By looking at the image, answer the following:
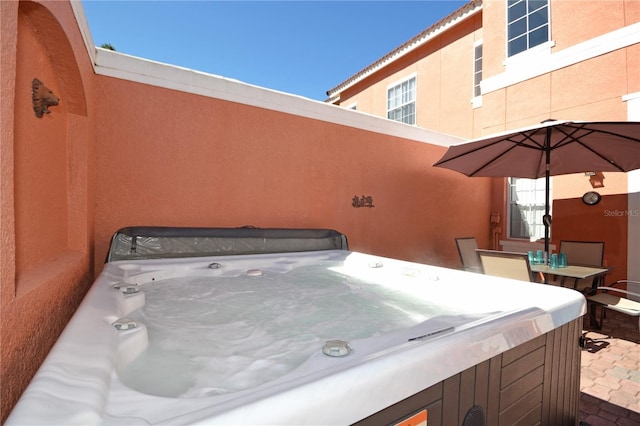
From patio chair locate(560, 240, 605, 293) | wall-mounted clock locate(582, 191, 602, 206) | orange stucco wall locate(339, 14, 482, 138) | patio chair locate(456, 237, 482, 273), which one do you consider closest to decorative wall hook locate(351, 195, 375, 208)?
patio chair locate(456, 237, 482, 273)

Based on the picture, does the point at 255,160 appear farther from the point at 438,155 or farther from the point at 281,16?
the point at 281,16

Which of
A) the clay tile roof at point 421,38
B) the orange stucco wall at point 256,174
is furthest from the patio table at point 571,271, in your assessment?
the clay tile roof at point 421,38

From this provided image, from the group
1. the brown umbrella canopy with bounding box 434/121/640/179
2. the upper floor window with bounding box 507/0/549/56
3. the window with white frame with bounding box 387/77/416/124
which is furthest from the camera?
the window with white frame with bounding box 387/77/416/124

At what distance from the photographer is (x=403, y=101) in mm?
8125

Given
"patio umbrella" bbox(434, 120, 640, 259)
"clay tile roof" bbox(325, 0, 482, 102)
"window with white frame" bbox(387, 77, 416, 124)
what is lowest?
"patio umbrella" bbox(434, 120, 640, 259)

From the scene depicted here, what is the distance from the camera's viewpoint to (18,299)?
98 cm

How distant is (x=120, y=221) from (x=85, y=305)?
169 centimetres

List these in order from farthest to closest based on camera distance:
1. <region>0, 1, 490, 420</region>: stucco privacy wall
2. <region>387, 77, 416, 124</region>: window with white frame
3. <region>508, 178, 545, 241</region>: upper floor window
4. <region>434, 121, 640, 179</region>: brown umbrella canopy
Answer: <region>387, 77, 416, 124</region>: window with white frame → <region>508, 178, 545, 241</region>: upper floor window → <region>434, 121, 640, 179</region>: brown umbrella canopy → <region>0, 1, 490, 420</region>: stucco privacy wall

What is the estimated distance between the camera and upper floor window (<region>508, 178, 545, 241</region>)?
5281 millimetres

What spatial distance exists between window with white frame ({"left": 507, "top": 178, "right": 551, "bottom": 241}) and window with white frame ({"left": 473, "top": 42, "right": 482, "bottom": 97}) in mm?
2034

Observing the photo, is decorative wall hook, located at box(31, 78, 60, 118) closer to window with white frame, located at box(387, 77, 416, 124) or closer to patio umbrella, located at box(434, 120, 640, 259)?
patio umbrella, located at box(434, 120, 640, 259)

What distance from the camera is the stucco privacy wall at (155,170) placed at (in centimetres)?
118

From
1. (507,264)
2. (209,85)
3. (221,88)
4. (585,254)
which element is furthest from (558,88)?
(209,85)

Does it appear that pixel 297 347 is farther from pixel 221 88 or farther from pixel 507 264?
pixel 221 88
